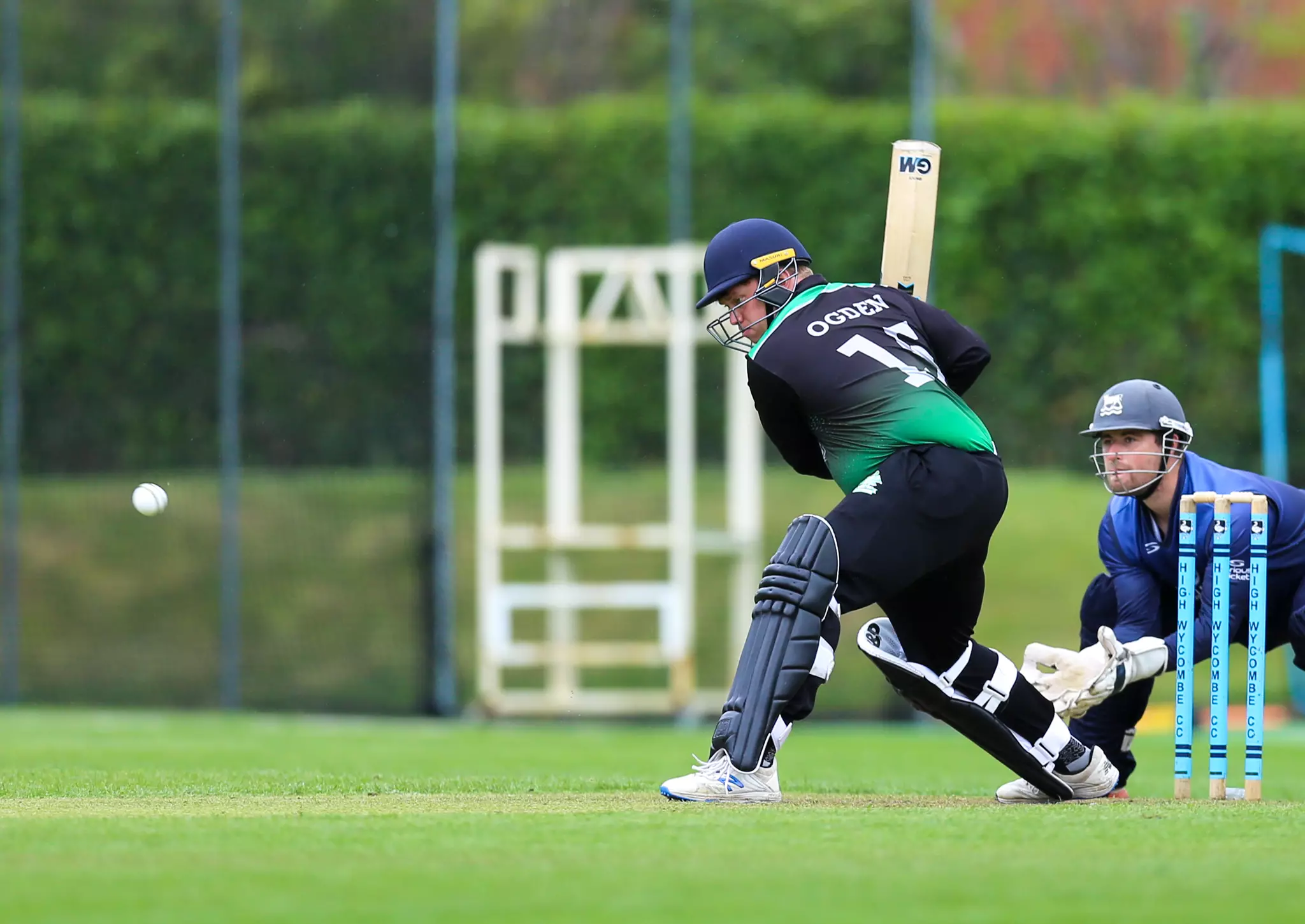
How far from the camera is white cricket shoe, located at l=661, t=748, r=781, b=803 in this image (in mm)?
5676

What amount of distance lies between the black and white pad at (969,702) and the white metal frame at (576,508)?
7.44 metres

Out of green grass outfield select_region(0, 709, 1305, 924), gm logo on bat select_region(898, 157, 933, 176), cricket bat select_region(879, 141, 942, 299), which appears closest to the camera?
green grass outfield select_region(0, 709, 1305, 924)

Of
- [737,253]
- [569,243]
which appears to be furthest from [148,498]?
[569,243]

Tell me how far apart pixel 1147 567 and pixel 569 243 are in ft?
39.9

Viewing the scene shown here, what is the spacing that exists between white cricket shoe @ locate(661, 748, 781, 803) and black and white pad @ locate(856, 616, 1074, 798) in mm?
512

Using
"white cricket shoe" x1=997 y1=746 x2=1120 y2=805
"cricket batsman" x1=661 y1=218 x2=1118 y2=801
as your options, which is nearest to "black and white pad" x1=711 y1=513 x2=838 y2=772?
"cricket batsman" x1=661 y1=218 x2=1118 y2=801

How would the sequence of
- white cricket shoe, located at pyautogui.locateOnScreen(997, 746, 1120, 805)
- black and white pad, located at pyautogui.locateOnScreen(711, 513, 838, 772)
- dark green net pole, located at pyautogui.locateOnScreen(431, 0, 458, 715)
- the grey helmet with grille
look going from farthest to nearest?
dark green net pole, located at pyautogui.locateOnScreen(431, 0, 458, 715) < the grey helmet with grille < white cricket shoe, located at pyautogui.locateOnScreen(997, 746, 1120, 805) < black and white pad, located at pyautogui.locateOnScreen(711, 513, 838, 772)

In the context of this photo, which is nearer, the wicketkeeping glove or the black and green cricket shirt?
the black and green cricket shirt

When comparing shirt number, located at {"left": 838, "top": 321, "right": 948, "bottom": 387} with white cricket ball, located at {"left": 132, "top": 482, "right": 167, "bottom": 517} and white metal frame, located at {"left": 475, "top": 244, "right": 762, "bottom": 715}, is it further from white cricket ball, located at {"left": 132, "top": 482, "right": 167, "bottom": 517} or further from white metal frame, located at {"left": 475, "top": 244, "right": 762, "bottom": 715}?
white metal frame, located at {"left": 475, "top": 244, "right": 762, "bottom": 715}

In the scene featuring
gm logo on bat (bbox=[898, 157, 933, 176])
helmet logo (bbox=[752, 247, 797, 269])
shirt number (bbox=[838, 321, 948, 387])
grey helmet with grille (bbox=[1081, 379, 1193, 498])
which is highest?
gm logo on bat (bbox=[898, 157, 933, 176])

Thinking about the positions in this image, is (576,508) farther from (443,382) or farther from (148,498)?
(148,498)

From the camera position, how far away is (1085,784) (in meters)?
6.29

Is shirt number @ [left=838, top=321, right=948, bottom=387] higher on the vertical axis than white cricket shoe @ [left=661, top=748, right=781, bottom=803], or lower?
higher

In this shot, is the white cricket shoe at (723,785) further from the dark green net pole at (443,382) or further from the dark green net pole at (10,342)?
the dark green net pole at (10,342)
